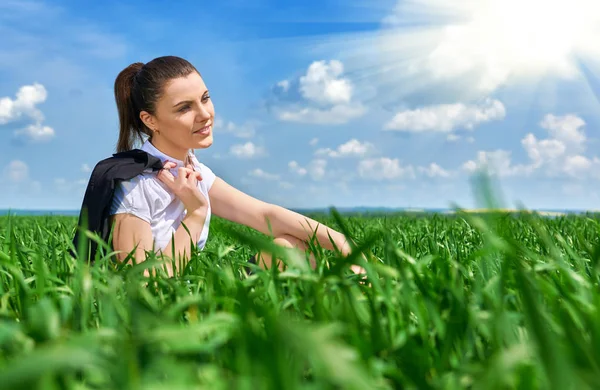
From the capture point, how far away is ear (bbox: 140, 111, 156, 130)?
11.4 feet

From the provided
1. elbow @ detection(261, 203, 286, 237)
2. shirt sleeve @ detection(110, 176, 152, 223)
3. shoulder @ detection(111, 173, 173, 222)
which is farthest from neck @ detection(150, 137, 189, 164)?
elbow @ detection(261, 203, 286, 237)

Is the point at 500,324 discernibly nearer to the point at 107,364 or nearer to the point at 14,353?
the point at 107,364

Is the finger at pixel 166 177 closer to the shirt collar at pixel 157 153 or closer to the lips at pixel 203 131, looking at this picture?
the shirt collar at pixel 157 153

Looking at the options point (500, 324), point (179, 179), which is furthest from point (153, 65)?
point (500, 324)

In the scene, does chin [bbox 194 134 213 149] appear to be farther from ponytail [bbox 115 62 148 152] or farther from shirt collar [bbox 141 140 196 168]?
ponytail [bbox 115 62 148 152]

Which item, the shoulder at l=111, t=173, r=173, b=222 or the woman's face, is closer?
the shoulder at l=111, t=173, r=173, b=222

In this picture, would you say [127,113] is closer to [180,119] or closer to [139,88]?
[139,88]

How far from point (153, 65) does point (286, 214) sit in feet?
3.98

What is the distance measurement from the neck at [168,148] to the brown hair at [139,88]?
0.53 ft

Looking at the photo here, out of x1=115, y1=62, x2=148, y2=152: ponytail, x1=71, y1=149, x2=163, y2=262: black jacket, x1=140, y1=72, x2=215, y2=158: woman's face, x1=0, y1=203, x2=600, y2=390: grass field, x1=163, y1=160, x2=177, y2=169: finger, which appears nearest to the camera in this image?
x1=0, y1=203, x2=600, y2=390: grass field

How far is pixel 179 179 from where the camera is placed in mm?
3152

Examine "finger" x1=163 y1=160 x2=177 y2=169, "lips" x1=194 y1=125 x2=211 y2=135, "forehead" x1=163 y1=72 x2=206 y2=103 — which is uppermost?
"forehead" x1=163 y1=72 x2=206 y2=103

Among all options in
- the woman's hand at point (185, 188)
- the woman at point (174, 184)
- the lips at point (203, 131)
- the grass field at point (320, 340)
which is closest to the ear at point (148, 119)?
the woman at point (174, 184)

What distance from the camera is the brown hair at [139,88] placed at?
11.3ft
